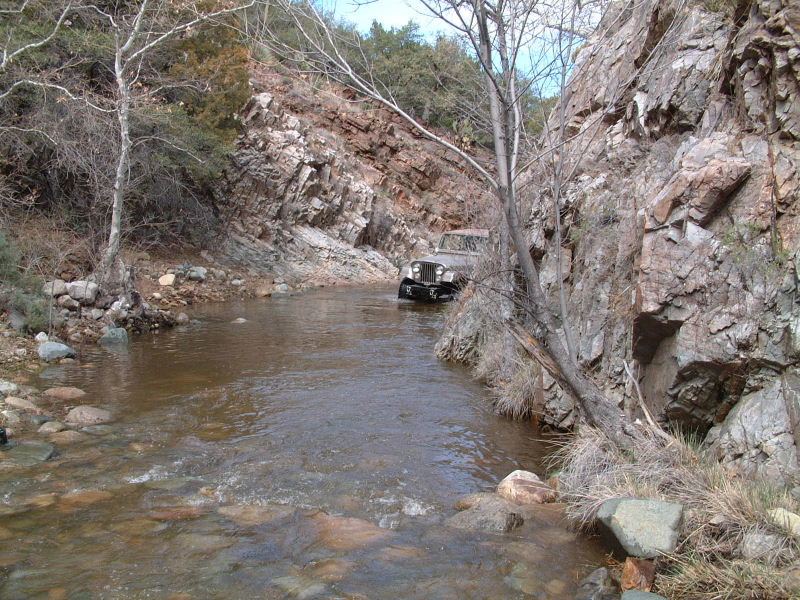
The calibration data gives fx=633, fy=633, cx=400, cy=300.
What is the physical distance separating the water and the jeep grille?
269 inches

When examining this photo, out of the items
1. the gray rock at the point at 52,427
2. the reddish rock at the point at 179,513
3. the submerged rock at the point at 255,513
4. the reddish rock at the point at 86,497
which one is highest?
the submerged rock at the point at 255,513

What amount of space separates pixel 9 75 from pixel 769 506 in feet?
52.4

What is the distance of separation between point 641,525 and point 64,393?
679cm

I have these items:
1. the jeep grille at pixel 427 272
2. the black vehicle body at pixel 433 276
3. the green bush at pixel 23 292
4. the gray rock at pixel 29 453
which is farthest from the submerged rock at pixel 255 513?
the jeep grille at pixel 427 272

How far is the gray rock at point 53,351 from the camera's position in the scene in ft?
30.5

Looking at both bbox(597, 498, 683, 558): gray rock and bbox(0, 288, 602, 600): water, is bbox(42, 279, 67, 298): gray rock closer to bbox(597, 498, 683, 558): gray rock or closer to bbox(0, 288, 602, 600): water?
bbox(0, 288, 602, 600): water

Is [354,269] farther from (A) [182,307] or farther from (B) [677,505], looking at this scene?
(B) [677,505]

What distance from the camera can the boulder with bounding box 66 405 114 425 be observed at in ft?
22.0

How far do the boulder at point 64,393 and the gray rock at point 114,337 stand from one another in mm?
3200

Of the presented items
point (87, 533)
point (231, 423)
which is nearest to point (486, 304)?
point (231, 423)

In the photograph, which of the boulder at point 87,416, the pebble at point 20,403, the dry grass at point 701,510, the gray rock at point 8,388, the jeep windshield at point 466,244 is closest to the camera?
the dry grass at point 701,510

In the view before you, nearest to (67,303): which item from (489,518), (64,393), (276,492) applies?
(64,393)

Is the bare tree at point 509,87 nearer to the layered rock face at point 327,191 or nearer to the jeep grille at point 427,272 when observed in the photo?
the jeep grille at point 427,272

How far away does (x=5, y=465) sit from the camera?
538cm
